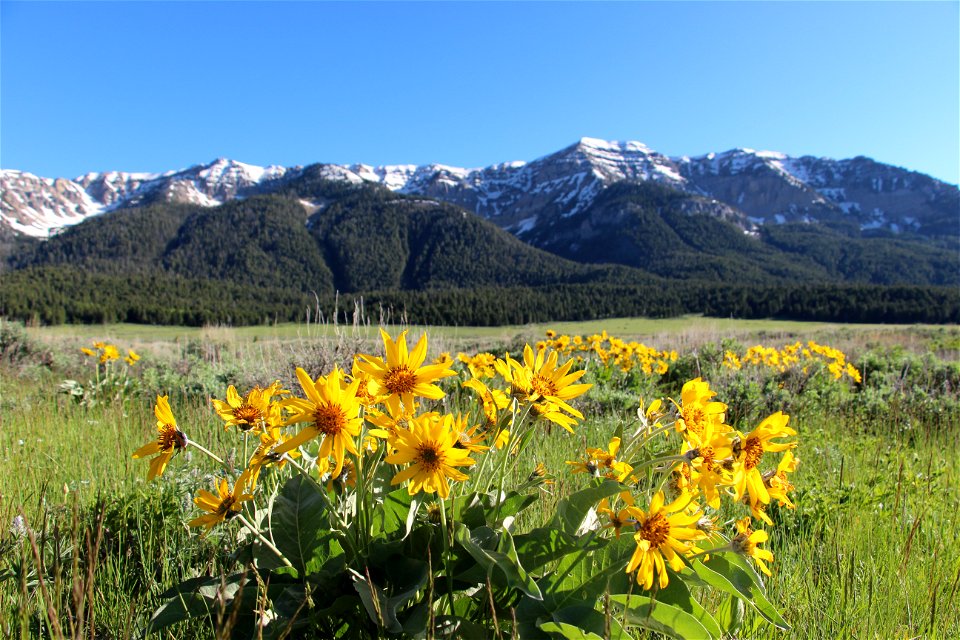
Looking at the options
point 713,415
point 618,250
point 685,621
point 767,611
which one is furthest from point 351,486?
point 618,250

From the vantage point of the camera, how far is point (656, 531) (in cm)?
114

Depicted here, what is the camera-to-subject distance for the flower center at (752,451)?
1276mm

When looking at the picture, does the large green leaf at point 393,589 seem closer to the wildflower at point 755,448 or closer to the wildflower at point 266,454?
the wildflower at point 266,454

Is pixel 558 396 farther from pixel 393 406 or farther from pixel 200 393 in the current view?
pixel 200 393

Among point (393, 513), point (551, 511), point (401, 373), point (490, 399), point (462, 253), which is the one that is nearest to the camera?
point (401, 373)

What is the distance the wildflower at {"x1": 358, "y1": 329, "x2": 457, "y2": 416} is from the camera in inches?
47.0

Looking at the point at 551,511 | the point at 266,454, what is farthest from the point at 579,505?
the point at 551,511

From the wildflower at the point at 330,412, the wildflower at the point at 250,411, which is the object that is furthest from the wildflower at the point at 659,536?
the wildflower at the point at 250,411

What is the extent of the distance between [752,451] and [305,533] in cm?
118

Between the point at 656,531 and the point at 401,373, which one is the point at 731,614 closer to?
the point at 656,531

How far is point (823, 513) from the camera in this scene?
258 cm

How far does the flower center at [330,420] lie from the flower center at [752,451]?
98 centimetres

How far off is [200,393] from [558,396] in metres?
5.17

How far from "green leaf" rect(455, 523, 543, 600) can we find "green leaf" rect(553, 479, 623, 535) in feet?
0.67
